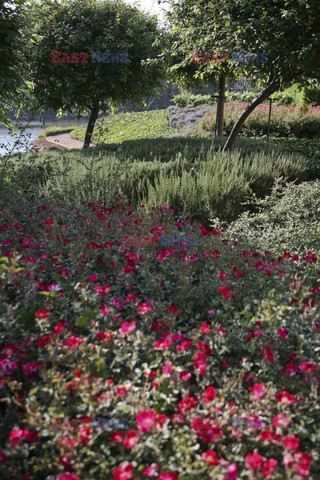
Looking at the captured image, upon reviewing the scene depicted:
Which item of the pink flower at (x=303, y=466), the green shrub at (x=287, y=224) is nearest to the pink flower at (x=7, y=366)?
the pink flower at (x=303, y=466)

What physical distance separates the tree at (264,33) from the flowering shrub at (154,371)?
15.7 feet

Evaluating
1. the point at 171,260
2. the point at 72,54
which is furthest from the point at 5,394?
the point at 72,54

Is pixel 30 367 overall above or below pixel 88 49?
below

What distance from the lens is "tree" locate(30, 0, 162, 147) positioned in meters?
10.1

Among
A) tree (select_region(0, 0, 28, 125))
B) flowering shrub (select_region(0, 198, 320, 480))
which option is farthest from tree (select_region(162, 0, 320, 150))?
flowering shrub (select_region(0, 198, 320, 480))

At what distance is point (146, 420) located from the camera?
149 centimetres

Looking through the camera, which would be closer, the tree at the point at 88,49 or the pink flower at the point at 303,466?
the pink flower at the point at 303,466

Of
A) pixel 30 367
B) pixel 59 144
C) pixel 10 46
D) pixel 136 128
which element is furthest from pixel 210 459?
pixel 136 128

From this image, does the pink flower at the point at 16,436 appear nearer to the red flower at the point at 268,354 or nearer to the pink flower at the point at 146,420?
the pink flower at the point at 146,420

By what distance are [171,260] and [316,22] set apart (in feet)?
18.2

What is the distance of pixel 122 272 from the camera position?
249 cm

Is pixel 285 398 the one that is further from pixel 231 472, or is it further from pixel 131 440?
pixel 131 440

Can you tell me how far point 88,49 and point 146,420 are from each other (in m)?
9.91

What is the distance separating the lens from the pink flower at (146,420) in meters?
1.47
